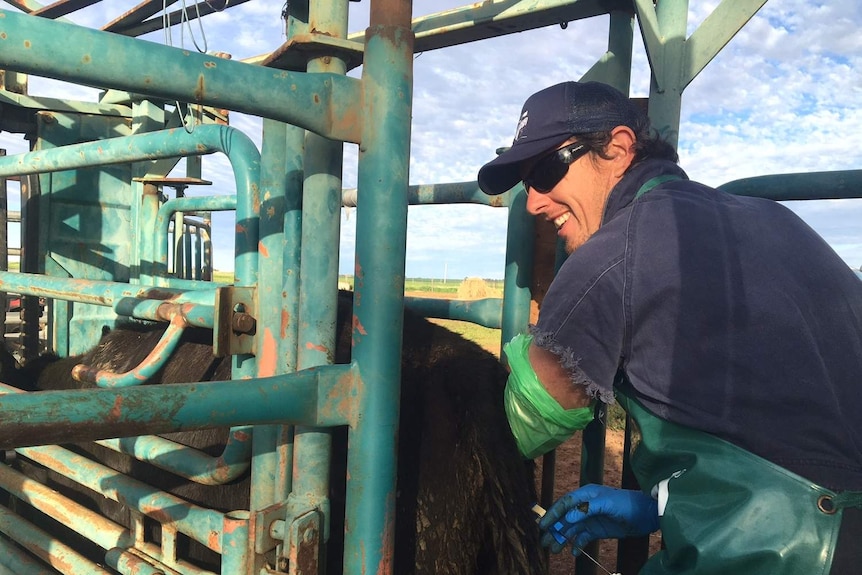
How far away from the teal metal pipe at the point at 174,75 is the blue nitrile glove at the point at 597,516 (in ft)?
3.42

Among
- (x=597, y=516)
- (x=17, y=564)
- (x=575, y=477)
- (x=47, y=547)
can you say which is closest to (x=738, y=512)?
(x=597, y=516)

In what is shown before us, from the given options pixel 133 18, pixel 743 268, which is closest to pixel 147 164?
pixel 133 18

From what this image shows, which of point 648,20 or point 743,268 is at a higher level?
point 648,20

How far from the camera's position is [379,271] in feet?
4.00

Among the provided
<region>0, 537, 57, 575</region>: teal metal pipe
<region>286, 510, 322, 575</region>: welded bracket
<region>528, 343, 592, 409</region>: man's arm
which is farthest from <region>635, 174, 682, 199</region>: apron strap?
<region>0, 537, 57, 575</region>: teal metal pipe

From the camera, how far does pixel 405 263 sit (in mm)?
Result: 1256

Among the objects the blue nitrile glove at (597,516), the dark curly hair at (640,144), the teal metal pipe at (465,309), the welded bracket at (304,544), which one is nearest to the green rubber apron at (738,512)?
the blue nitrile glove at (597,516)

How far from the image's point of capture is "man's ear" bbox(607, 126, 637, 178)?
138 cm

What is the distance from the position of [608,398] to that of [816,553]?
0.40 meters

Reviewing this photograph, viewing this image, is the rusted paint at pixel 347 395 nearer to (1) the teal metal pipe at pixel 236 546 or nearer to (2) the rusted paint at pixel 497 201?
(1) the teal metal pipe at pixel 236 546

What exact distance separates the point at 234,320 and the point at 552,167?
0.81 metres

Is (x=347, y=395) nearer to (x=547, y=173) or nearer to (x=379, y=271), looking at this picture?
(x=379, y=271)

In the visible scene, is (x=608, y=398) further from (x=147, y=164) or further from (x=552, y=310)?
(x=147, y=164)

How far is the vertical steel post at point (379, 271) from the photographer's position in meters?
1.20
